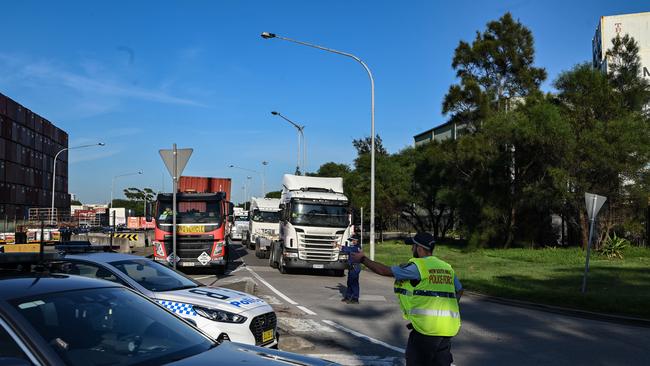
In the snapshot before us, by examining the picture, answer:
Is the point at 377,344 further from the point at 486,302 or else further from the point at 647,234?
the point at 647,234

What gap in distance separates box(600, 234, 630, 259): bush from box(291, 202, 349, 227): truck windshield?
15127mm

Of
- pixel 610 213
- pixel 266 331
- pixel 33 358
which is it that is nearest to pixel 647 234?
pixel 610 213

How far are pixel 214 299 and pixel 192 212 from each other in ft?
41.8

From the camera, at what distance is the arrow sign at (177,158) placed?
531 inches

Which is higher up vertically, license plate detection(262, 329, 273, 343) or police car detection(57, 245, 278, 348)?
police car detection(57, 245, 278, 348)

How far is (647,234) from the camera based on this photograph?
30.8 m

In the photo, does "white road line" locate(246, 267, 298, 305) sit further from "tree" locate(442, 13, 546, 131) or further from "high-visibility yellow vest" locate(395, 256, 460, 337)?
"tree" locate(442, 13, 546, 131)

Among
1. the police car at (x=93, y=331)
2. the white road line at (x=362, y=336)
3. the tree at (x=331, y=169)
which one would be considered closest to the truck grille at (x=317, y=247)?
the white road line at (x=362, y=336)

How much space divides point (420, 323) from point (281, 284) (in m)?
13.5

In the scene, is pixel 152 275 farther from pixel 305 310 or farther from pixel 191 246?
pixel 191 246

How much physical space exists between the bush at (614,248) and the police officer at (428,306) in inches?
1039

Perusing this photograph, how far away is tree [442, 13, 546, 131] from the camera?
1483 inches

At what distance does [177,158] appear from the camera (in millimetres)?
13586

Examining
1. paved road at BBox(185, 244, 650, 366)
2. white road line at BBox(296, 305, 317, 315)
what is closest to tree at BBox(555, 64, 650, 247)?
paved road at BBox(185, 244, 650, 366)
